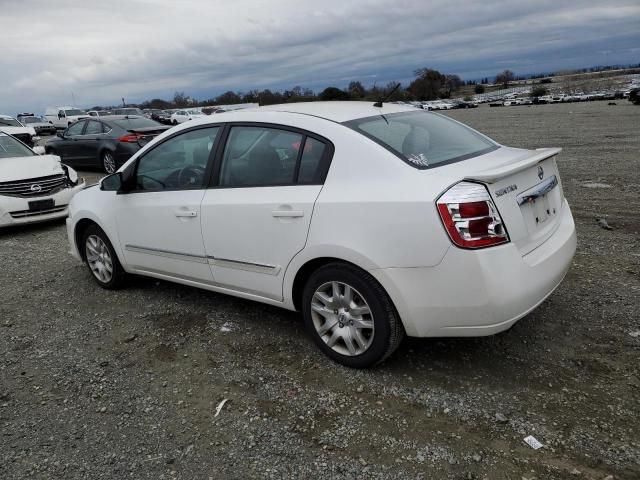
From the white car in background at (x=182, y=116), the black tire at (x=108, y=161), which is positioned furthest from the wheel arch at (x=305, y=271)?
the white car in background at (x=182, y=116)

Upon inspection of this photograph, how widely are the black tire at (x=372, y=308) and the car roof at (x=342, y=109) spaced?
41.1 inches

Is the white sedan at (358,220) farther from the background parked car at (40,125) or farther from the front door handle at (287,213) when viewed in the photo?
the background parked car at (40,125)

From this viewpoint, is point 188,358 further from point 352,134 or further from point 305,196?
point 352,134

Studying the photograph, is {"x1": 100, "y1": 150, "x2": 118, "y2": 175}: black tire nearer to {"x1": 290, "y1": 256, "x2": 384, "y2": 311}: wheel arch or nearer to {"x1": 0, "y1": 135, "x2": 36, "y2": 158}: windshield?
{"x1": 0, "y1": 135, "x2": 36, "y2": 158}: windshield

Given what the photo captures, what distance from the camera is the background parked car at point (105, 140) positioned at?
1273cm

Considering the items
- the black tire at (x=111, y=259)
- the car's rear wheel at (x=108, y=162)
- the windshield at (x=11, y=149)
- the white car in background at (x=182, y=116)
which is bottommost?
the black tire at (x=111, y=259)

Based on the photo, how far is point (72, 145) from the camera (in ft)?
45.4

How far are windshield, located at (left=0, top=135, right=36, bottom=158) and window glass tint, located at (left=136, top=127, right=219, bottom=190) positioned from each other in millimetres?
5776

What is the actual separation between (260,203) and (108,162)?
10.7 m

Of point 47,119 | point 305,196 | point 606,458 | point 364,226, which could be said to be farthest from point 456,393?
point 47,119

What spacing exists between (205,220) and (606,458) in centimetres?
297

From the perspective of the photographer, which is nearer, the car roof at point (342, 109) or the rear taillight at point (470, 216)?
the rear taillight at point (470, 216)

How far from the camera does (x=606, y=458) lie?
102 inches

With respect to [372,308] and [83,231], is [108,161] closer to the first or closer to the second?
[83,231]
